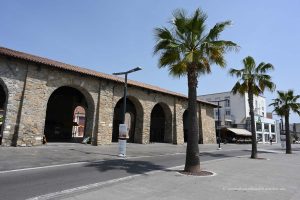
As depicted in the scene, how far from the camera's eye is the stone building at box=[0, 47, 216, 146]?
18.3 meters

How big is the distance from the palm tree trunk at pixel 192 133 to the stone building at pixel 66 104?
41.0 feet

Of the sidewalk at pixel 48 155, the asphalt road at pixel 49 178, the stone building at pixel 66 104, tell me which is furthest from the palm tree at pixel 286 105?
the asphalt road at pixel 49 178

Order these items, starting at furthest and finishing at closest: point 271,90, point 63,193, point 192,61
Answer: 1. point 271,90
2. point 192,61
3. point 63,193

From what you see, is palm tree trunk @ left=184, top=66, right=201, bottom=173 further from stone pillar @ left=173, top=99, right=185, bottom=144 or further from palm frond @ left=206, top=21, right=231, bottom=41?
stone pillar @ left=173, top=99, right=185, bottom=144

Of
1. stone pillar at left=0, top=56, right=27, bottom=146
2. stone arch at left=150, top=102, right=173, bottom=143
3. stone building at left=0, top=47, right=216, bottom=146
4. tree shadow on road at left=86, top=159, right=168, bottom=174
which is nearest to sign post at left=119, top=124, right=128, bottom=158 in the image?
tree shadow on road at left=86, top=159, right=168, bottom=174

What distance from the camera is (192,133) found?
11414 millimetres

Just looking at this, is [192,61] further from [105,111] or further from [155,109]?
[155,109]

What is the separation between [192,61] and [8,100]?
45.2ft

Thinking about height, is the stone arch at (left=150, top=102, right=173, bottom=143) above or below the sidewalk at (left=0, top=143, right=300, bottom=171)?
above

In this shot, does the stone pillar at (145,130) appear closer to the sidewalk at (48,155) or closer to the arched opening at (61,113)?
the arched opening at (61,113)

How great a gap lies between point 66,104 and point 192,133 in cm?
2533

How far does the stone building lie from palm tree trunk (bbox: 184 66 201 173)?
41.0 feet

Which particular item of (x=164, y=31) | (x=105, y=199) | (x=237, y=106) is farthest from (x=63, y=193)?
(x=237, y=106)

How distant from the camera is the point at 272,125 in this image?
73.1 meters
